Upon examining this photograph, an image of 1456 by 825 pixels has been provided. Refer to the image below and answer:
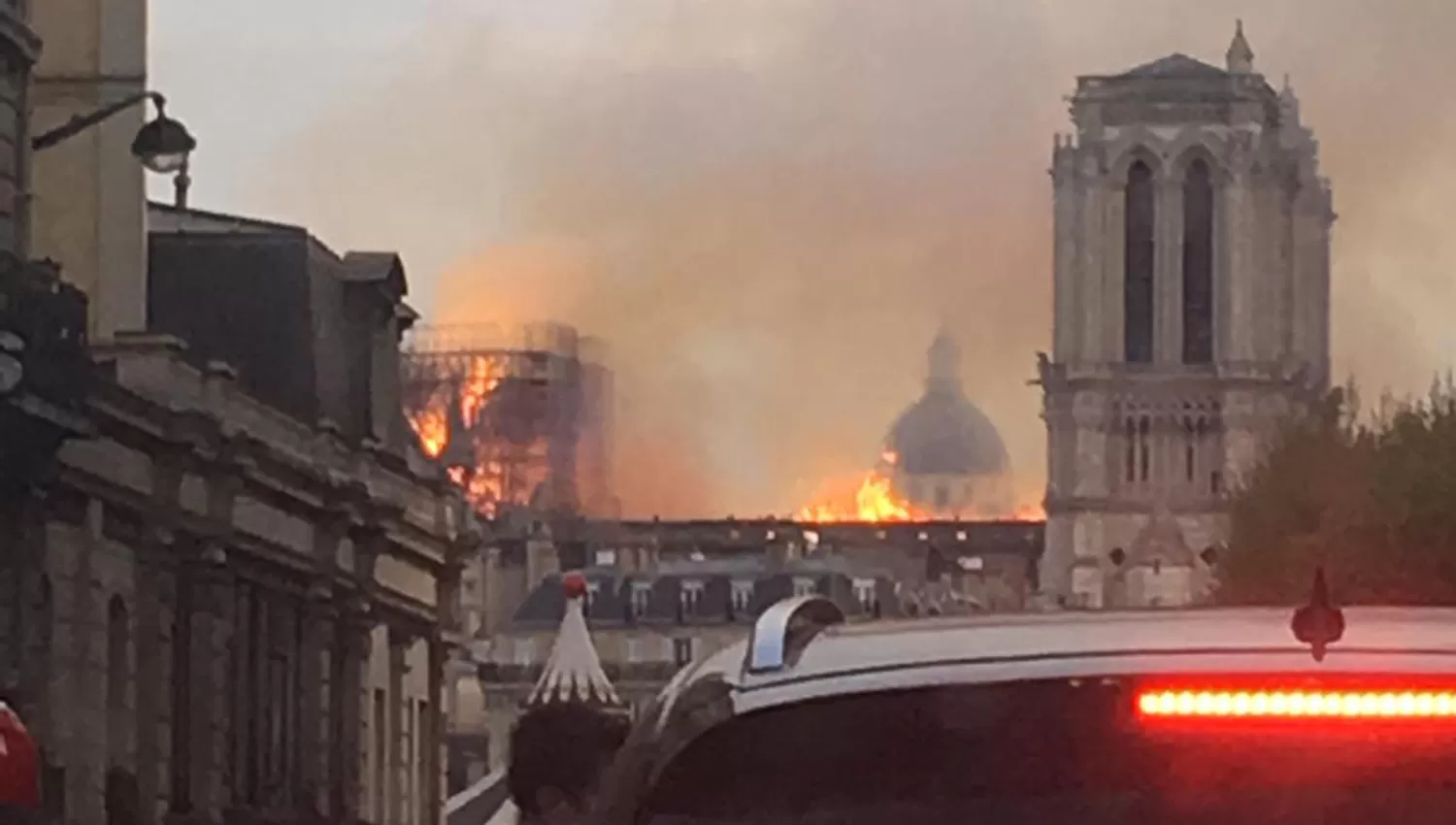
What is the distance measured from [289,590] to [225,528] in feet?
14.6

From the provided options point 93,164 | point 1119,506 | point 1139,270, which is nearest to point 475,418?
point 1119,506

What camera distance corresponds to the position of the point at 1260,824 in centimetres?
501

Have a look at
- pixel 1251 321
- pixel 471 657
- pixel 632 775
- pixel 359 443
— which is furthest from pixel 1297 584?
pixel 1251 321

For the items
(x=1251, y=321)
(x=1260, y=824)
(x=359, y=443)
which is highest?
(x=1251, y=321)

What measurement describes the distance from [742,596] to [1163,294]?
49588 millimetres

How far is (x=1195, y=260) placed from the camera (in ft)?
616

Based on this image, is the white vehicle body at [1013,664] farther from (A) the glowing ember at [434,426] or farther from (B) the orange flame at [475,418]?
(A) the glowing ember at [434,426]

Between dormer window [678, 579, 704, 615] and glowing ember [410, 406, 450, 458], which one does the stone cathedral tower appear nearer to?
dormer window [678, 579, 704, 615]

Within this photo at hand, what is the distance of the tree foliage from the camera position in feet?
168

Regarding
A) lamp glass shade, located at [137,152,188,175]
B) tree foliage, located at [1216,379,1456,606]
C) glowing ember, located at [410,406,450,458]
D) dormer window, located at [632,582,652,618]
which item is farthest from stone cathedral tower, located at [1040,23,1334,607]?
lamp glass shade, located at [137,152,188,175]

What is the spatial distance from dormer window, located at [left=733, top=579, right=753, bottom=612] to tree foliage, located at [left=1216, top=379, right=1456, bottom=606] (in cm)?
7039

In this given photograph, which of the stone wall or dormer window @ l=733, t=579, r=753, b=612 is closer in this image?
the stone wall

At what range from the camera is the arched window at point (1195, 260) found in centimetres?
18600

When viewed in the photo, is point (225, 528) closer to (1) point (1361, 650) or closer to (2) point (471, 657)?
(1) point (1361, 650)
